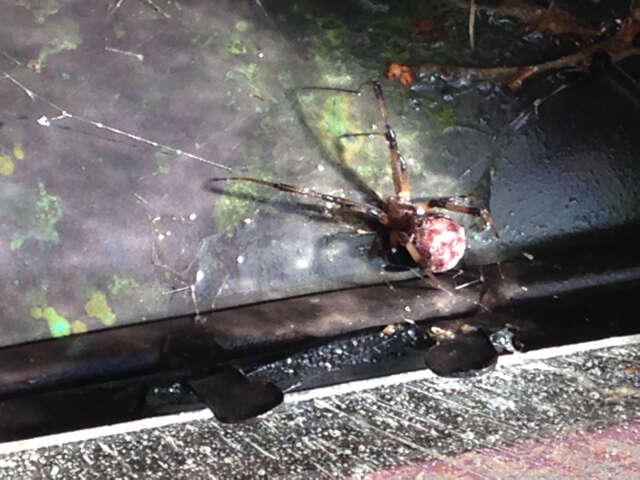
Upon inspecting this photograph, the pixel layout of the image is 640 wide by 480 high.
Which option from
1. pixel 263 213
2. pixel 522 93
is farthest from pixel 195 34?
pixel 522 93

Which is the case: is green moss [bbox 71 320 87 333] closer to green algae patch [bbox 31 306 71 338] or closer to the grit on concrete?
green algae patch [bbox 31 306 71 338]

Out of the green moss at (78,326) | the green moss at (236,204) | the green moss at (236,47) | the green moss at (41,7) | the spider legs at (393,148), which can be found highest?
the green moss at (41,7)

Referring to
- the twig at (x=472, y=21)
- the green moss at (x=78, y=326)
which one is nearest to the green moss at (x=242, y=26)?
the twig at (x=472, y=21)

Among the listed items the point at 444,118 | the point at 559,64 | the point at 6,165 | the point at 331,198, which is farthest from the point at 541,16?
the point at 6,165

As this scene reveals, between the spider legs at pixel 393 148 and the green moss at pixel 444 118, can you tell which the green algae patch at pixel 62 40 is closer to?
the spider legs at pixel 393 148

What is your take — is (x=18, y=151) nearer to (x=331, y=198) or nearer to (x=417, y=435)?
(x=331, y=198)

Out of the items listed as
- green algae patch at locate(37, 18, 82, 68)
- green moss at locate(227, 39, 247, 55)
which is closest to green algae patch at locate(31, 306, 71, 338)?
green algae patch at locate(37, 18, 82, 68)
